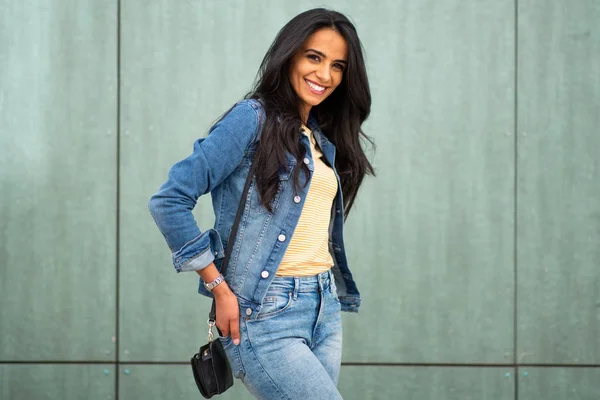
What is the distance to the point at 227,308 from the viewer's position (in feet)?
6.67

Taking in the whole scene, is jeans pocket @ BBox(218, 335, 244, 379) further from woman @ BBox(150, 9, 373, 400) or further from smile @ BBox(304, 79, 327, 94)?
smile @ BBox(304, 79, 327, 94)

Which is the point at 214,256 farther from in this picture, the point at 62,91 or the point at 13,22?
the point at 13,22

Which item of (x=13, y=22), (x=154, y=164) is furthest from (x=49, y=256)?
(x=13, y=22)

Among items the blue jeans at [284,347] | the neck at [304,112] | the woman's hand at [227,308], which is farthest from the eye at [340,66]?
the woman's hand at [227,308]

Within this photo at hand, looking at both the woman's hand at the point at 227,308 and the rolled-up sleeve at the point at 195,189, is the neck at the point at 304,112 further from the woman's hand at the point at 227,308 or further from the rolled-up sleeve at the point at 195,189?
the woman's hand at the point at 227,308

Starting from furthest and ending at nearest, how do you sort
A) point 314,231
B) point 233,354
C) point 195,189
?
point 314,231 → point 233,354 → point 195,189

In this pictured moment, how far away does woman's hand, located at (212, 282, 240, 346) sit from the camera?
204 centimetres

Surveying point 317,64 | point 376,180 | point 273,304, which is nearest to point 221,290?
point 273,304

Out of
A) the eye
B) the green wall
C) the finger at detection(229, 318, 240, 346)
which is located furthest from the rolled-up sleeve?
the green wall

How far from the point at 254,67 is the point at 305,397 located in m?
2.34

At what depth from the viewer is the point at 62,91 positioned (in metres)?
3.99

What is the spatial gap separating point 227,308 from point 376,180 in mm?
2111

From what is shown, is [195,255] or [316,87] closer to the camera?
[195,255]

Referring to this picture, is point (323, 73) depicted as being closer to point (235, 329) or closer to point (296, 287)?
point (296, 287)
